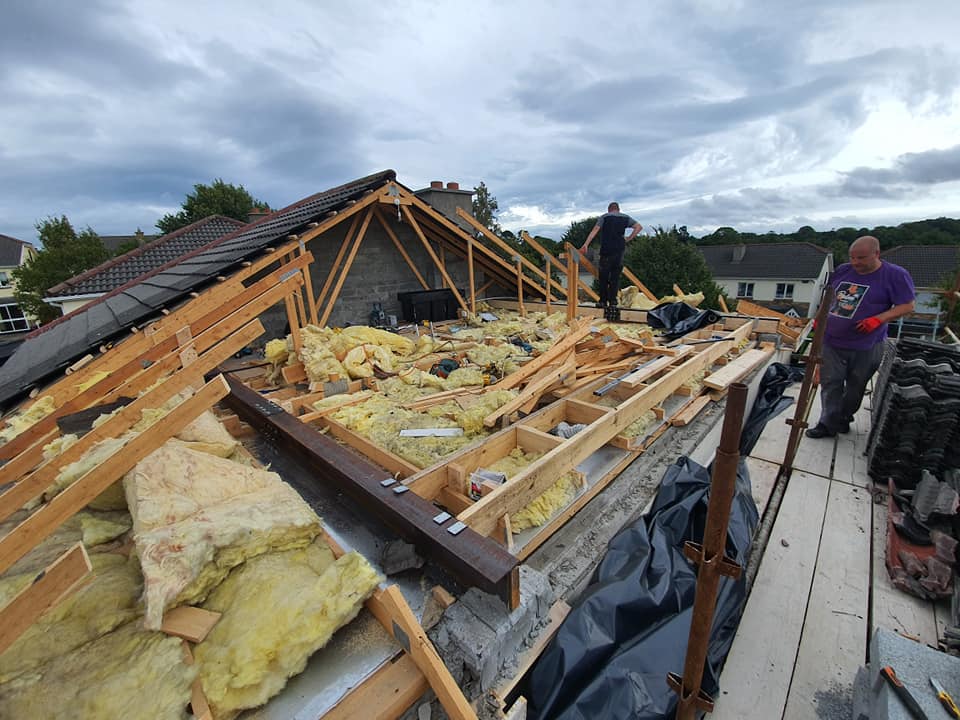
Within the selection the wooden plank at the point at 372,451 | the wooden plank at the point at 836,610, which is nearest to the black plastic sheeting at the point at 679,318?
the wooden plank at the point at 836,610

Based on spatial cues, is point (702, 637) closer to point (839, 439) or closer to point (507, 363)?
point (839, 439)

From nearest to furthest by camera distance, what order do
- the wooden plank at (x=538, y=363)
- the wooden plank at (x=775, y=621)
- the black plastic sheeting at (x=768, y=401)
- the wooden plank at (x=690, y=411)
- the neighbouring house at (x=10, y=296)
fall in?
the wooden plank at (x=775, y=621) → the wooden plank at (x=690, y=411) → the black plastic sheeting at (x=768, y=401) → the wooden plank at (x=538, y=363) → the neighbouring house at (x=10, y=296)

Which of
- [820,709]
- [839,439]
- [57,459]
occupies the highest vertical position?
[57,459]

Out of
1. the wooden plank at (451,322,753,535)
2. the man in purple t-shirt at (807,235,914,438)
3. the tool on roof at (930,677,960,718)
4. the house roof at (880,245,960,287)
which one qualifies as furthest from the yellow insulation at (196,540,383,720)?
the house roof at (880,245,960,287)

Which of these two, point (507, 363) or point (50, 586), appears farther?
point (507, 363)

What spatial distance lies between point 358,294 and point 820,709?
28.1 feet

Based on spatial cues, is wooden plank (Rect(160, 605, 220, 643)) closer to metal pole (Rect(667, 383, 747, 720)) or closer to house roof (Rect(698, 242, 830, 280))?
metal pole (Rect(667, 383, 747, 720))

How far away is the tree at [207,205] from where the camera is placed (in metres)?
28.0

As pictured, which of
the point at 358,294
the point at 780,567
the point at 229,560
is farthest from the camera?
the point at 358,294

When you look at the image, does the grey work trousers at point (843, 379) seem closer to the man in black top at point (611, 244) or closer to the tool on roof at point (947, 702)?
the tool on roof at point (947, 702)

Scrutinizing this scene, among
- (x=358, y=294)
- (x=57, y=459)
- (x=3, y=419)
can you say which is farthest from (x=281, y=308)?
(x=57, y=459)

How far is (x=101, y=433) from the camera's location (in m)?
1.87

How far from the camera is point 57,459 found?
176cm

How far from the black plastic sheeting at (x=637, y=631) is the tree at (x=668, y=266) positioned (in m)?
24.0
